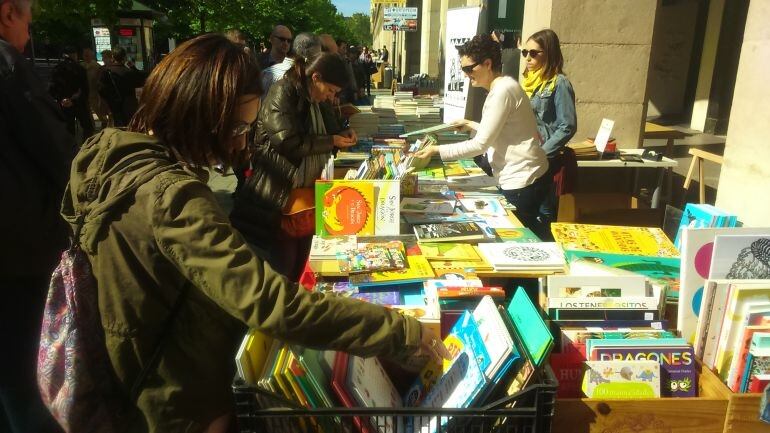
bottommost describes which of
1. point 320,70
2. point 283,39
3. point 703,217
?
point 703,217

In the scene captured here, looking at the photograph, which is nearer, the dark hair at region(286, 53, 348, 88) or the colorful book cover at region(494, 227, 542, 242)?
the colorful book cover at region(494, 227, 542, 242)

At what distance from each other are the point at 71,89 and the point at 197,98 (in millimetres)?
8784

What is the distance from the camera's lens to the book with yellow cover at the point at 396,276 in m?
1.97

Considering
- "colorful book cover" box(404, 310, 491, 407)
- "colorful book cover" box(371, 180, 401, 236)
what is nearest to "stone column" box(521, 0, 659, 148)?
"colorful book cover" box(371, 180, 401, 236)

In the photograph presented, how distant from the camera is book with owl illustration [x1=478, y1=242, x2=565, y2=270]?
2.12 meters

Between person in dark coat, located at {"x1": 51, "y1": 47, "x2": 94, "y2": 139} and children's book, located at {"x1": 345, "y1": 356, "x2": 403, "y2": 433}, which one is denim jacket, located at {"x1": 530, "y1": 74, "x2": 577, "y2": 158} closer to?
children's book, located at {"x1": 345, "y1": 356, "x2": 403, "y2": 433}

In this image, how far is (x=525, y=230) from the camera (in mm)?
2615

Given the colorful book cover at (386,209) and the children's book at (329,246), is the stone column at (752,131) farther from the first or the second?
the children's book at (329,246)

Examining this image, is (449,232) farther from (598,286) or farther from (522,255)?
(598,286)

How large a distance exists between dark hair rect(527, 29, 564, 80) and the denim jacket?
0.25ft

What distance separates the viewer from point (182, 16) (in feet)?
73.2

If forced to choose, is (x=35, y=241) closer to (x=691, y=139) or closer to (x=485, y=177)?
(x=485, y=177)

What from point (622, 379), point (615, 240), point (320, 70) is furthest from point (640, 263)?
point (320, 70)

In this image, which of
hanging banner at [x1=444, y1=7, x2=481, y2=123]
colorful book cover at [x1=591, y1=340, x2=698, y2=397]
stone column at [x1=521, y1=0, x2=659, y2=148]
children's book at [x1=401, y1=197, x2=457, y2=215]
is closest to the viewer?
colorful book cover at [x1=591, y1=340, x2=698, y2=397]
